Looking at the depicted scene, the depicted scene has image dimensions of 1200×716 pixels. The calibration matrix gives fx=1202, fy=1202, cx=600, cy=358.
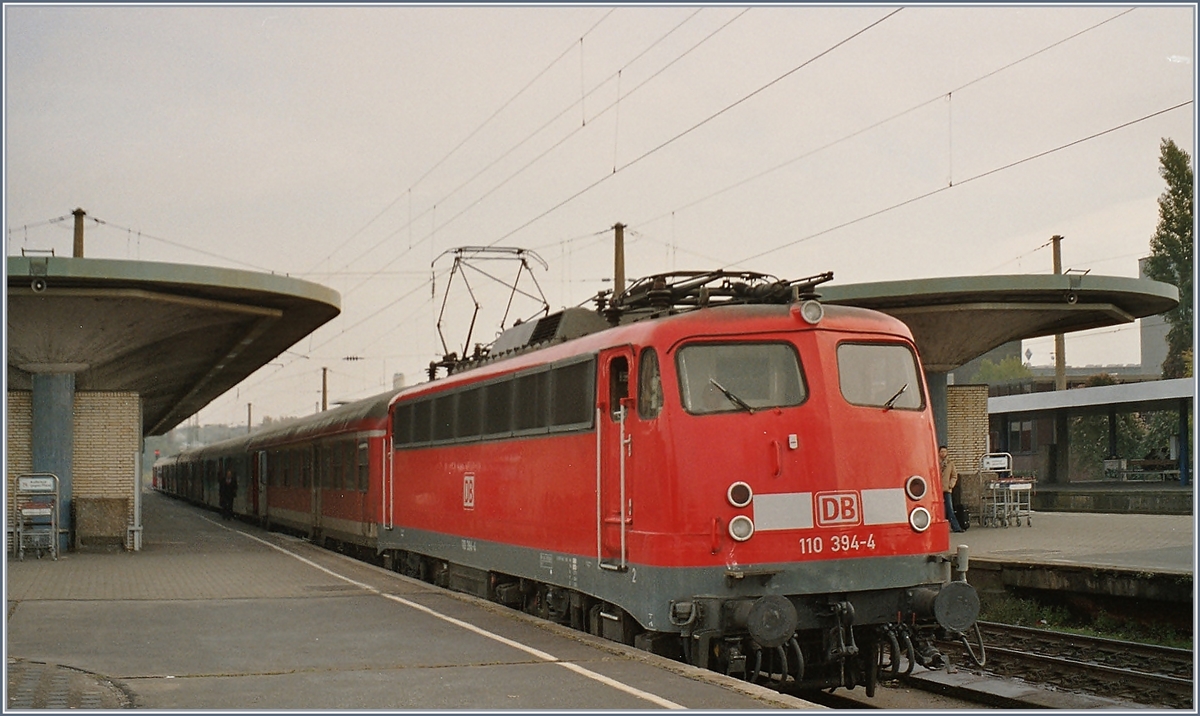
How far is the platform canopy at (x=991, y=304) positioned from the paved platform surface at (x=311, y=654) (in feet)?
38.9

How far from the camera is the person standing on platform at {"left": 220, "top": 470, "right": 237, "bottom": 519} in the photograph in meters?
41.8

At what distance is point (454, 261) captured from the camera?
21.0m

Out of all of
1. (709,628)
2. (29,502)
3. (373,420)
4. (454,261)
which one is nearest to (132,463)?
(29,502)

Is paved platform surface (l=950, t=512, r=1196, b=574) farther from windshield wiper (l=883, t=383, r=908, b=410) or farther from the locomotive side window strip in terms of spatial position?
the locomotive side window strip

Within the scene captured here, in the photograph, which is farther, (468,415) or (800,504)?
(468,415)

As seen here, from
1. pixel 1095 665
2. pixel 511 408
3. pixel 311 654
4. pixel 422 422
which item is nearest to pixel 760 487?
pixel 311 654

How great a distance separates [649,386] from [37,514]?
15.3 m

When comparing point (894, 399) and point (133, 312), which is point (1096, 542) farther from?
point (133, 312)

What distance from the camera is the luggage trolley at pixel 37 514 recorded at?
67.8ft

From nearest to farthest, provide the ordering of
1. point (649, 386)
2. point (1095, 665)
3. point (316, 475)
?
1. point (649, 386)
2. point (1095, 665)
3. point (316, 475)

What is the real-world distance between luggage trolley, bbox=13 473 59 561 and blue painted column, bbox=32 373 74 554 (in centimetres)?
68

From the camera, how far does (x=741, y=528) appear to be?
927 centimetres

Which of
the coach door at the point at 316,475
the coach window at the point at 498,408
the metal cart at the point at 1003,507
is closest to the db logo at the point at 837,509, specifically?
the coach window at the point at 498,408

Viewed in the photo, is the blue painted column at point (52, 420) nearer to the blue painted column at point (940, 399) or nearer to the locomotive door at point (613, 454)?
the locomotive door at point (613, 454)
